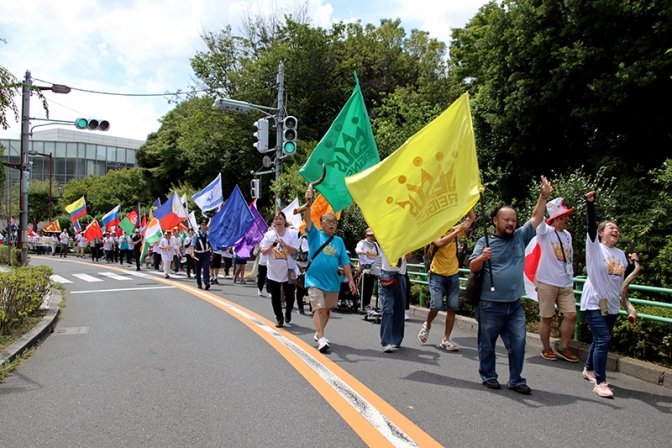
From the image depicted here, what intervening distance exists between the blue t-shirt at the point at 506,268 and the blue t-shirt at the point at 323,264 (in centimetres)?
222

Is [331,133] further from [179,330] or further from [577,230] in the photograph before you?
[577,230]

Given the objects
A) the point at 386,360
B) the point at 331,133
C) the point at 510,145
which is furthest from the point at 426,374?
the point at 510,145

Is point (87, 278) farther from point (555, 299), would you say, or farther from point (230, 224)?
point (555, 299)

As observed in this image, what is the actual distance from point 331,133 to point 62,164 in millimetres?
77692

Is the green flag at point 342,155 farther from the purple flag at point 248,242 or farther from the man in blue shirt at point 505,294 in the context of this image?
the purple flag at point 248,242

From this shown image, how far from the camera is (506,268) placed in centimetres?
511

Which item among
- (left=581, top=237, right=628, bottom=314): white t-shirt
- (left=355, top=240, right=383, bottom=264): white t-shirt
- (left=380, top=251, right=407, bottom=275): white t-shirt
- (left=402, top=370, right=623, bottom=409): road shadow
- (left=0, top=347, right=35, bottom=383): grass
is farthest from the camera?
(left=355, top=240, right=383, bottom=264): white t-shirt

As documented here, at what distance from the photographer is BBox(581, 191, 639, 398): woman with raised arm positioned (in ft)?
16.5

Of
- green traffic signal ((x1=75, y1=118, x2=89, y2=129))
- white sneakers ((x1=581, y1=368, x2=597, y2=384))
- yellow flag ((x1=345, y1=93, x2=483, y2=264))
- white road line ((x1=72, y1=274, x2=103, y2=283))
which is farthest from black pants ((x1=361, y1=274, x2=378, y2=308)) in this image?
green traffic signal ((x1=75, y1=118, x2=89, y2=129))

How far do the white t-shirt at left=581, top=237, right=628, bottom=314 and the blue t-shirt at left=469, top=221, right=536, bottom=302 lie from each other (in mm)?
649

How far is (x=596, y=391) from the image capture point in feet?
16.5

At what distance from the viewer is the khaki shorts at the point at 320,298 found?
6.82 meters

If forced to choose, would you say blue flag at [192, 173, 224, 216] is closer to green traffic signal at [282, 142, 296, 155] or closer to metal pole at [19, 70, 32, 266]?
green traffic signal at [282, 142, 296, 155]

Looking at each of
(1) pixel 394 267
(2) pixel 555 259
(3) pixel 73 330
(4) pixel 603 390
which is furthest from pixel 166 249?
(4) pixel 603 390
